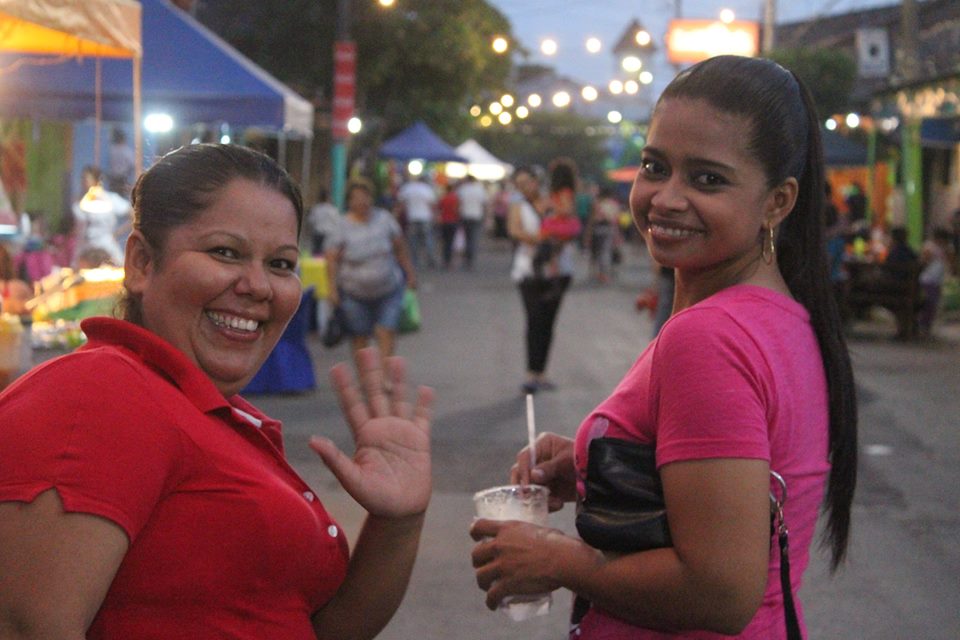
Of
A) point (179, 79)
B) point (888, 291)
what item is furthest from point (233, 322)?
point (888, 291)

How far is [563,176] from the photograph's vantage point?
36.3 ft

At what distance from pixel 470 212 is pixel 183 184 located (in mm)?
26088

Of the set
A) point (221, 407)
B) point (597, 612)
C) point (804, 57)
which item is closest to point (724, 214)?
point (597, 612)

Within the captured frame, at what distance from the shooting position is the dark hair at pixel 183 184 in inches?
78.4

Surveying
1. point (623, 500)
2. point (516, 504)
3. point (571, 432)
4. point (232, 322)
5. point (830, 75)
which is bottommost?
point (571, 432)

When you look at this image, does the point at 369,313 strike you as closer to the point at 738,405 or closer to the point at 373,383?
the point at 373,383

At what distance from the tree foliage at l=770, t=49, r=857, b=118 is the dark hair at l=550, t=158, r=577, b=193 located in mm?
28399

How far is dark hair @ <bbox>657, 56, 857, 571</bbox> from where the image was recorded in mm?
1998

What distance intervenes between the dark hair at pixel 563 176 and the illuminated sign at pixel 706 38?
23679 mm

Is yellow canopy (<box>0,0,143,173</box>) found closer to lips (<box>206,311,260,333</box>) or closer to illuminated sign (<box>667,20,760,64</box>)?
lips (<box>206,311,260,333</box>)

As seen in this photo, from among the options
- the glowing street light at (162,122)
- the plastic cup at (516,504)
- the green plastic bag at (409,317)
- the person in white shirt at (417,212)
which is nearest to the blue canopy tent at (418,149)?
the person in white shirt at (417,212)

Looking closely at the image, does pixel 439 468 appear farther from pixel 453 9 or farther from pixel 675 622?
pixel 453 9

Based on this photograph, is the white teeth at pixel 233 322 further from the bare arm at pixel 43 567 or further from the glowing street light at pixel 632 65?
the glowing street light at pixel 632 65

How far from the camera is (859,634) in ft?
16.2
